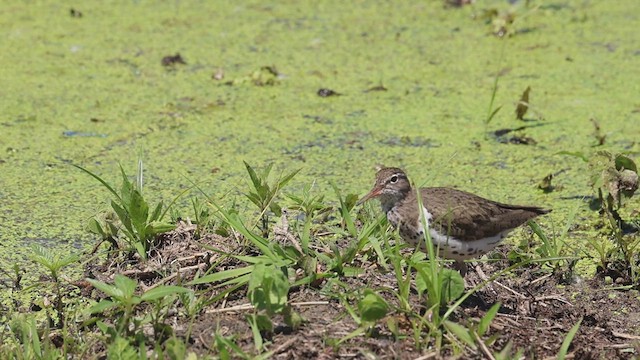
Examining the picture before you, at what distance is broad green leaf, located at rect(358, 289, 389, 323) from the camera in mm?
4289

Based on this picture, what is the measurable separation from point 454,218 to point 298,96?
11.0ft

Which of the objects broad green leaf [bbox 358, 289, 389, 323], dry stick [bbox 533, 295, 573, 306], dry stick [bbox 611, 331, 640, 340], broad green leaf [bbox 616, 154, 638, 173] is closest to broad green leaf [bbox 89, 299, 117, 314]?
broad green leaf [bbox 358, 289, 389, 323]

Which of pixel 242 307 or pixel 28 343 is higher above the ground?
pixel 242 307

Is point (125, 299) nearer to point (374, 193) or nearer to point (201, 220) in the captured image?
point (201, 220)

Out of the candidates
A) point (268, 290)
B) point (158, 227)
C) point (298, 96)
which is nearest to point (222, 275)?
point (268, 290)

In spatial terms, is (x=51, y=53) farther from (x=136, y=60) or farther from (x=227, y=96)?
(x=227, y=96)

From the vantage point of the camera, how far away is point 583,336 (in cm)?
486

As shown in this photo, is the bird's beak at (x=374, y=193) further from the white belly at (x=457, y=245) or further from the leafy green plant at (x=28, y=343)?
the leafy green plant at (x=28, y=343)

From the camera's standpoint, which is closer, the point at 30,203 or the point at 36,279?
the point at 36,279

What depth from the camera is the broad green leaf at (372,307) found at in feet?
14.1

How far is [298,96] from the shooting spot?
27.1 feet

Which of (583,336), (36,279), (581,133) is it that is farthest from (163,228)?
(581,133)

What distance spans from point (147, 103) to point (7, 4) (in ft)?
9.56

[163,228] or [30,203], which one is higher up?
[163,228]
